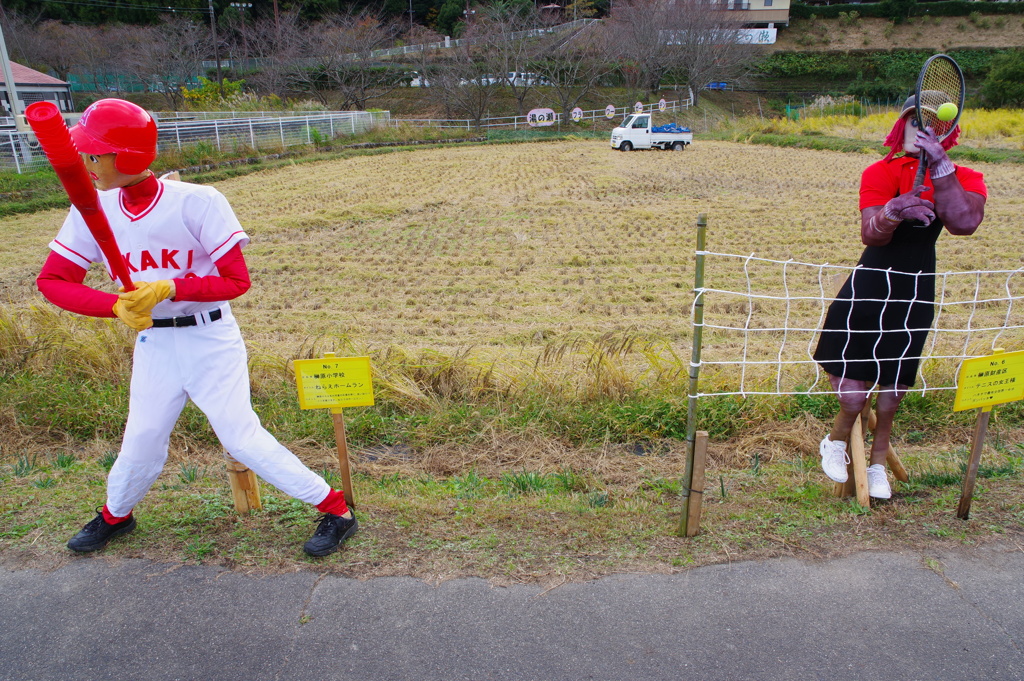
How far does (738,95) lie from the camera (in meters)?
42.9

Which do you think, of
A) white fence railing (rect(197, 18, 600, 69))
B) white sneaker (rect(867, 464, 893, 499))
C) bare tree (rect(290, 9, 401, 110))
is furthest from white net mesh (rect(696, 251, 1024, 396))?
white fence railing (rect(197, 18, 600, 69))

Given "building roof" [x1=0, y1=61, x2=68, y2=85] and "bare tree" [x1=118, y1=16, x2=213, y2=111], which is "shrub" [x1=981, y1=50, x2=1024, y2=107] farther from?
"building roof" [x1=0, y1=61, x2=68, y2=85]

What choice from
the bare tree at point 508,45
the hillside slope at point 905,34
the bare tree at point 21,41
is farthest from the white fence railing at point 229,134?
the hillside slope at point 905,34

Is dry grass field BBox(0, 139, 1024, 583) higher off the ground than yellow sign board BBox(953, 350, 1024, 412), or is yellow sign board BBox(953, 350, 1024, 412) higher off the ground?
yellow sign board BBox(953, 350, 1024, 412)

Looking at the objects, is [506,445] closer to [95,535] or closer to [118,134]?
[95,535]

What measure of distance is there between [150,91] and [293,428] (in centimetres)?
3965

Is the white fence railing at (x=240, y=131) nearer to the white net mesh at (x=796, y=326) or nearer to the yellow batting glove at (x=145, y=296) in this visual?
the white net mesh at (x=796, y=326)

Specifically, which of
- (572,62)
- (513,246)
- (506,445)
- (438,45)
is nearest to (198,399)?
(506,445)

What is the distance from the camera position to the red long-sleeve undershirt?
241 centimetres

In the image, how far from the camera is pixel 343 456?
9.78 ft

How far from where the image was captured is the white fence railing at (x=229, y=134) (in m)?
15.9

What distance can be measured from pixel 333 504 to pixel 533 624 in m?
0.92

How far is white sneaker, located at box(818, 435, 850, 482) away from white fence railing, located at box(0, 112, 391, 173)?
580 inches

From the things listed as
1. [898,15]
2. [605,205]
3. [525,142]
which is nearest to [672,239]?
[605,205]
